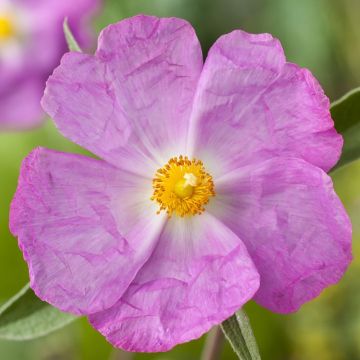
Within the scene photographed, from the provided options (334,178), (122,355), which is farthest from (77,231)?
(334,178)

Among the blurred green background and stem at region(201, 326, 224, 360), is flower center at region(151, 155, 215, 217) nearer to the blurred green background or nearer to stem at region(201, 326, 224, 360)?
stem at region(201, 326, 224, 360)

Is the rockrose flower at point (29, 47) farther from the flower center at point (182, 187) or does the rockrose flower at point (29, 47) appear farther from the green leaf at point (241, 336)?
the green leaf at point (241, 336)

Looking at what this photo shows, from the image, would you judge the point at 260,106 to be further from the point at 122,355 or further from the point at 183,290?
the point at 122,355

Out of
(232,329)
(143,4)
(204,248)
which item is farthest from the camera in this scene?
(143,4)

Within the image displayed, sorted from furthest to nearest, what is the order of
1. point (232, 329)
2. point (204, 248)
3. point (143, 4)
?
point (143, 4), point (204, 248), point (232, 329)

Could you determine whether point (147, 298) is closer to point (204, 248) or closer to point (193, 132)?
point (204, 248)

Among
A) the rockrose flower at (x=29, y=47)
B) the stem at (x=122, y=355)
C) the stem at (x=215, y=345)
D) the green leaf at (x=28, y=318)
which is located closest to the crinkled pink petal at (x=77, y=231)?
the green leaf at (x=28, y=318)

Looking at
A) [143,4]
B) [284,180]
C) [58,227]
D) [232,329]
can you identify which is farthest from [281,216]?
[143,4]
